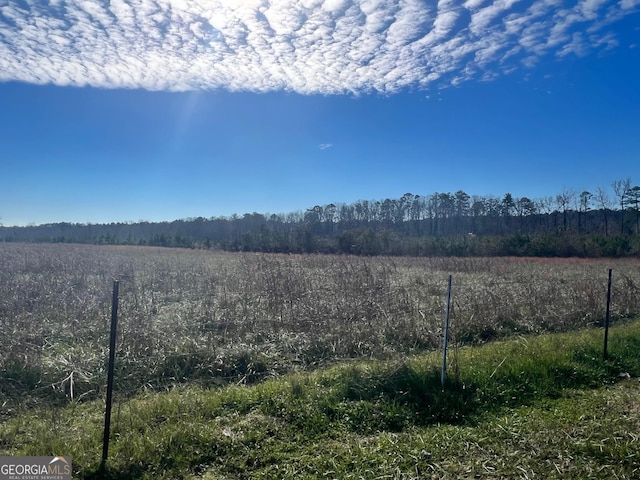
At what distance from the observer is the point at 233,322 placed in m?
6.79

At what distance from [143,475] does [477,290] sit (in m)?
9.82

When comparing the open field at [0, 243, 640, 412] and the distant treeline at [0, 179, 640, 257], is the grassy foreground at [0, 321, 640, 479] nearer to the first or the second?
the open field at [0, 243, 640, 412]

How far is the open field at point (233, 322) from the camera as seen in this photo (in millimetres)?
4812

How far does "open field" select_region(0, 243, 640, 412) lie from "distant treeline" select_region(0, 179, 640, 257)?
20.4 meters

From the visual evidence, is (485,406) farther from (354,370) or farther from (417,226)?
(417,226)

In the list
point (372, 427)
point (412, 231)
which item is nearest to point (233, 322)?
point (372, 427)

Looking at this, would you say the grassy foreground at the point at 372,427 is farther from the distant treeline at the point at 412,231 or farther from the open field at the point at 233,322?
the distant treeline at the point at 412,231

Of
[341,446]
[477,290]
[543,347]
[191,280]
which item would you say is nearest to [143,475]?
[341,446]

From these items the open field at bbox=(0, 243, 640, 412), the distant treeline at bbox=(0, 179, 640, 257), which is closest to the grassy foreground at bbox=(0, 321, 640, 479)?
the open field at bbox=(0, 243, 640, 412)

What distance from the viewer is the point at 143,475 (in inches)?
110

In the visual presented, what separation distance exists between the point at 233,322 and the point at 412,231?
51919mm

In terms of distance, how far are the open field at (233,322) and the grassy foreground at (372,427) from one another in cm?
66

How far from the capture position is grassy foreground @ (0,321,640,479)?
293 centimetres

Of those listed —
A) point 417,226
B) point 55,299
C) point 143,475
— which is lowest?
point 143,475
